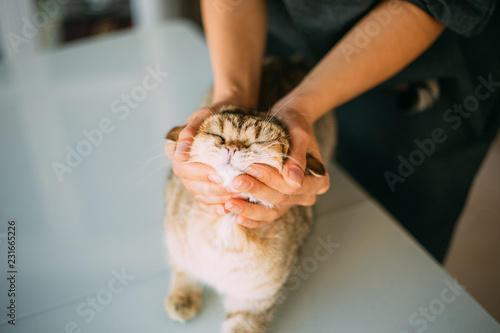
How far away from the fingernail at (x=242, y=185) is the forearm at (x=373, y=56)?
304 mm

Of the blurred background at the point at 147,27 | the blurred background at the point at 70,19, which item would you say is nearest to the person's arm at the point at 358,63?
the blurred background at the point at 147,27

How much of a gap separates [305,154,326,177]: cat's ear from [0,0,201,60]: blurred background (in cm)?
230

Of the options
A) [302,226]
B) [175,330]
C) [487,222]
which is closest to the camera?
[175,330]

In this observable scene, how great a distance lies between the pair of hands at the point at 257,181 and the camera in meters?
0.76

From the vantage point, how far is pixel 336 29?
114 centimetres

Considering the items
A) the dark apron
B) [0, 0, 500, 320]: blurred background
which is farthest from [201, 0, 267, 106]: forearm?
[0, 0, 500, 320]: blurred background

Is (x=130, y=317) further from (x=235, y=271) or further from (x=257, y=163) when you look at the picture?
(x=257, y=163)

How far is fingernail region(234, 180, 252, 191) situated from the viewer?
0.74 m

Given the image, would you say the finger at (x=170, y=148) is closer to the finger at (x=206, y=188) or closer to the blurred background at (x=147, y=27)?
the finger at (x=206, y=188)

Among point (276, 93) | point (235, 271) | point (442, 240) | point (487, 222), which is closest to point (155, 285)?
point (235, 271)

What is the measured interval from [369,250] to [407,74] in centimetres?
55

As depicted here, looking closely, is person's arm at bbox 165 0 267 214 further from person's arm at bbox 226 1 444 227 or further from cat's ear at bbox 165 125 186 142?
person's arm at bbox 226 1 444 227

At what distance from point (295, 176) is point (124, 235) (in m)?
0.56

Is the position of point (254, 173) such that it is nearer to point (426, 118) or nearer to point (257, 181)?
point (257, 181)
